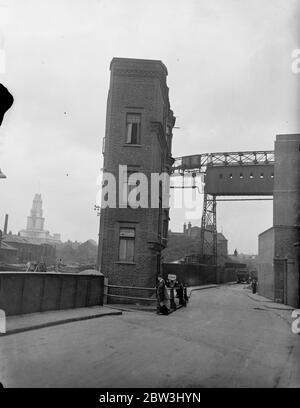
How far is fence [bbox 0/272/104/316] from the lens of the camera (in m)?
11.2

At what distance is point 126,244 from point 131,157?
182 inches

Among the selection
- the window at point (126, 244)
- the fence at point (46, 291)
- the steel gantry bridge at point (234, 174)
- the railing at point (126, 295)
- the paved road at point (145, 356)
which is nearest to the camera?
the paved road at point (145, 356)

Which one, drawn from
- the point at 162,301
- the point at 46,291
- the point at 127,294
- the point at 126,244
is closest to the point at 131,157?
the point at 126,244

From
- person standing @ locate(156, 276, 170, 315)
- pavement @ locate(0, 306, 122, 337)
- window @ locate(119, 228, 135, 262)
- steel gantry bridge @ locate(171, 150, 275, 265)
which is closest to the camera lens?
pavement @ locate(0, 306, 122, 337)

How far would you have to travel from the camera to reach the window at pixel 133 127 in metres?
20.6

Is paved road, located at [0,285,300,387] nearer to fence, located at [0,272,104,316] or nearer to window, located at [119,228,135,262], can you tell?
fence, located at [0,272,104,316]

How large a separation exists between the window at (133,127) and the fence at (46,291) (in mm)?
7726

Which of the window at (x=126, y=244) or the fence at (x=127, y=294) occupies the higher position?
the window at (x=126, y=244)

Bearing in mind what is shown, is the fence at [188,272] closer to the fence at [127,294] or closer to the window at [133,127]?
the fence at [127,294]

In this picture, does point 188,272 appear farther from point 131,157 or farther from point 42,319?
point 42,319

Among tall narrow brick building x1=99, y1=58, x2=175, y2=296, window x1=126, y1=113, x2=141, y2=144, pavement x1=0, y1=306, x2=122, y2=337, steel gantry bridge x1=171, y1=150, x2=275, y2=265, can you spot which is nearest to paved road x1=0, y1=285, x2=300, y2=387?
pavement x1=0, y1=306, x2=122, y2=337

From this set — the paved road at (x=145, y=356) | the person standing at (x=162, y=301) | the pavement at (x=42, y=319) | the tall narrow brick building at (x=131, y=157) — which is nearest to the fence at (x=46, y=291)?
the pavement at (x=42, y=319)

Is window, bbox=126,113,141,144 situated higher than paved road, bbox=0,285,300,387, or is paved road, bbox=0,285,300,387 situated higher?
window, bbox=126,113,141,144
